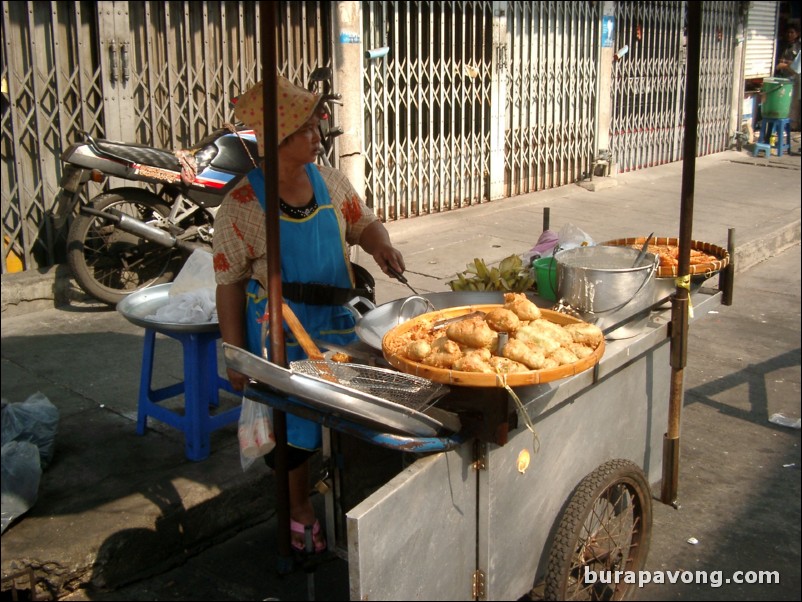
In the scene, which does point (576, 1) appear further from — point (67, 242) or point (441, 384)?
point (441, 384)

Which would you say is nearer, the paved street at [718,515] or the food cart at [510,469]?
the food cart at [510,469]

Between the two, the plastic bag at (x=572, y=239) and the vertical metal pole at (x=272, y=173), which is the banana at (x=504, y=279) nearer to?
the plastic bag at (x=572, y=239)

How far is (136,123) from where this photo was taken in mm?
6141

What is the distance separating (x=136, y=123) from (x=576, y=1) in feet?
19.1

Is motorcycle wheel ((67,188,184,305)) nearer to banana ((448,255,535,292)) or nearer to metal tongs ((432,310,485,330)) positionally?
banana ((448,255,535,292))

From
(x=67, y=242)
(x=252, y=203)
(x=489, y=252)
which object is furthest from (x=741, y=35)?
(x=252, y=203)

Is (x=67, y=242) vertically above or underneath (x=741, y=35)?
underneath

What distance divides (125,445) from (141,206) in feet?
7.89

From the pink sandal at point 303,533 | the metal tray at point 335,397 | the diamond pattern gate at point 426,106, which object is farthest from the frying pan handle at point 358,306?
the diamond pattern gate at point 426,106

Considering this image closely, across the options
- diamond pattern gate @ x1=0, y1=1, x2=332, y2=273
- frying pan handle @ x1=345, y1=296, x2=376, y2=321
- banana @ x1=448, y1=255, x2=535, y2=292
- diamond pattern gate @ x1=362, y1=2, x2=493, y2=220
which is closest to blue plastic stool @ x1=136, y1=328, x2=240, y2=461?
frying pan handle @ x1=345, y1=296, x2=376, y2=321

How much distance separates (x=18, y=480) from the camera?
3240 mm

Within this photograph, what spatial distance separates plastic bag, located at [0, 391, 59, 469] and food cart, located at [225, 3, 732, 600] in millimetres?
1496

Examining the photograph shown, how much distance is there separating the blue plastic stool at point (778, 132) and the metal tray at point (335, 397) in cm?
1266

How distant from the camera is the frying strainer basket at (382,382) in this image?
235cm
